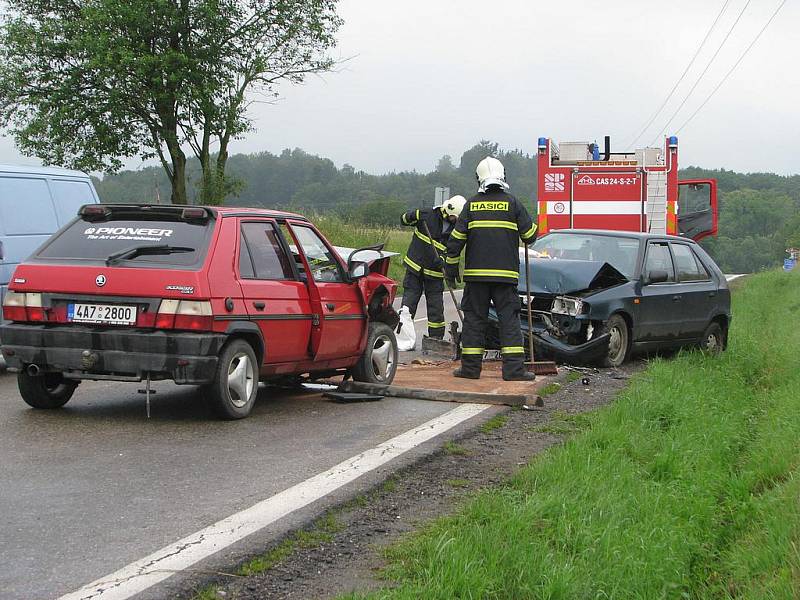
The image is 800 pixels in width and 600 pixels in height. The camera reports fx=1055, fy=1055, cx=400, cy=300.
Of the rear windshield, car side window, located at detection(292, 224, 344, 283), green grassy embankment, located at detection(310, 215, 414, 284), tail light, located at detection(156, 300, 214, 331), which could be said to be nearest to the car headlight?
car side window, located at detection(292, 224, 344, 283)

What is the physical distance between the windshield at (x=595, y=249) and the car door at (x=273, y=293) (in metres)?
5.07

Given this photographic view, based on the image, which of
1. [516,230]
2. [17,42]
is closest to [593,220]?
[516,230]

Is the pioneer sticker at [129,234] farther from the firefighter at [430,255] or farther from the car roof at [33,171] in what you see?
the firefighter at [430,255]

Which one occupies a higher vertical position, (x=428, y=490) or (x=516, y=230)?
(x=516, y=230)

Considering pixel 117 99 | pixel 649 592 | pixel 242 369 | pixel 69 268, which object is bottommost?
pixel 649 592

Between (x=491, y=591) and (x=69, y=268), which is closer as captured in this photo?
(x=491, y=591)

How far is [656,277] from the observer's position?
1192 centimetres

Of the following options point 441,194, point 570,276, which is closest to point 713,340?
point 570,276

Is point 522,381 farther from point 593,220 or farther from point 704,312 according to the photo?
point 593,220

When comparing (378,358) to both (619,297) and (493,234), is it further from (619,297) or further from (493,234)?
(619,297)

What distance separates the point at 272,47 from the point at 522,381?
22108 millimetres

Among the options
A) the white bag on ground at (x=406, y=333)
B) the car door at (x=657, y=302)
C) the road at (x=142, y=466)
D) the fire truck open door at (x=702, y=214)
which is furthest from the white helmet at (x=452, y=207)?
the fire truck open door at (x=702, y=214)

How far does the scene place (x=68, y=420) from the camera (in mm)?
7301

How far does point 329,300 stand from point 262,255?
2.61ft
